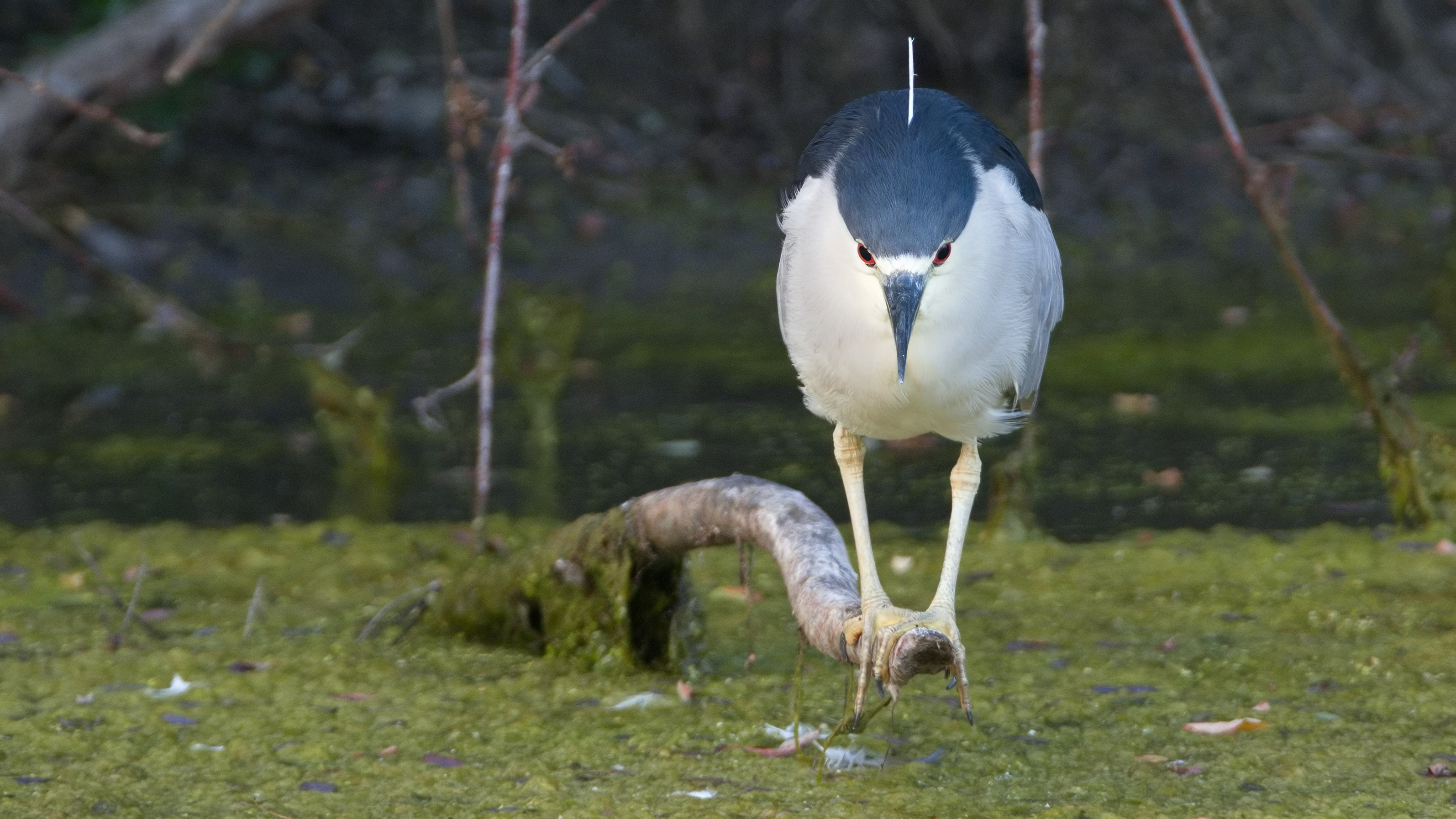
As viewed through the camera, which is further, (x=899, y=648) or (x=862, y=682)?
(x=862, y=682)

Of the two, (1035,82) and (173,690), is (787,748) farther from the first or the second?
(1035,82)

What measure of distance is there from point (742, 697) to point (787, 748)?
27cm

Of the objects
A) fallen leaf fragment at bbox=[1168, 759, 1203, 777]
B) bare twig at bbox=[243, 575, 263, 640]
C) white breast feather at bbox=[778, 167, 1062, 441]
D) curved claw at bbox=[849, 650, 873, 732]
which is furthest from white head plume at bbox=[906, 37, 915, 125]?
bare twig at bbox=[243, 575, 263, 640]

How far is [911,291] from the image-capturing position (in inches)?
78.7

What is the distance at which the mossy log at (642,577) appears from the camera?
8.20 feet

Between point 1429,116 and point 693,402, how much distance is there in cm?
446

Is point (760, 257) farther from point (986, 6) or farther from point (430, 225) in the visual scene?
point (986, 6)

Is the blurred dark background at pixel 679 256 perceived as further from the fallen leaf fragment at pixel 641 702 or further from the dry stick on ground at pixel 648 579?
the fallen leaf fragment at pixel 641 702

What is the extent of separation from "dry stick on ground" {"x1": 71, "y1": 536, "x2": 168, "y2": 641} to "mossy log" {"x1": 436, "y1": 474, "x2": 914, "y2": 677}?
57cm

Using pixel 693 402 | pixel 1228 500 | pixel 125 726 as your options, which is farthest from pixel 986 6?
pixel 125 726

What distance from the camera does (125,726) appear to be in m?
2.80

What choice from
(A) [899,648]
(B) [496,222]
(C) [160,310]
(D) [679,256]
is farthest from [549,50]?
(D) [679,256]

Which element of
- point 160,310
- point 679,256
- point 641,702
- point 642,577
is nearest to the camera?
point 641,702

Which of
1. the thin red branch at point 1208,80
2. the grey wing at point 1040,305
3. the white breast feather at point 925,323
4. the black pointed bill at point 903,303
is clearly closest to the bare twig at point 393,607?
the white breast feather at point 925,323
